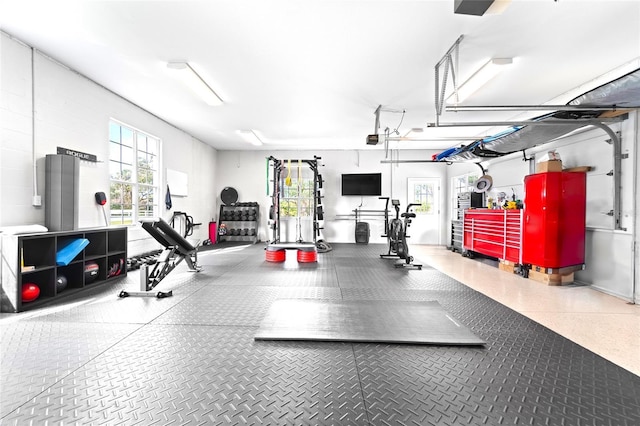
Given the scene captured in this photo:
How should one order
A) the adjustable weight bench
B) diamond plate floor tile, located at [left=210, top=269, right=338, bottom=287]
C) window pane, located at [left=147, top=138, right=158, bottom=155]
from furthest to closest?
1. window pane, located at [left=147, top=138, right=158, bottom=155]
2. diamond plate floor tile, located at [left=210, top=269, right=338, bottom=287]
3. the adjustable weight bench

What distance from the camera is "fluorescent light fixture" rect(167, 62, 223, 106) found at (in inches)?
153

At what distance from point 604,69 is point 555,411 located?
468cm

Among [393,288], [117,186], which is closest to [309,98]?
[393,288]

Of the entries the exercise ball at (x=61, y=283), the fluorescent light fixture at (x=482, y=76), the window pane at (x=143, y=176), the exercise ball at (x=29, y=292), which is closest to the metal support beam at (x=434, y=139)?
the fluorescent light fixture at (x=482, y=76)

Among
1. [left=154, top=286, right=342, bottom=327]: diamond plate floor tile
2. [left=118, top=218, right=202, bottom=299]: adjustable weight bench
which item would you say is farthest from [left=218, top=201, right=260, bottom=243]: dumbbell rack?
[left=154, top=286, right=342, bottom=327]: diamond plate floor tile

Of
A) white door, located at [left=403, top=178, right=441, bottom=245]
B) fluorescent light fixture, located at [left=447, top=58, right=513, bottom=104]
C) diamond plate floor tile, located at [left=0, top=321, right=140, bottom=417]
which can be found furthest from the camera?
white door, located at [left=403, top=178, right=441, bottom=245]

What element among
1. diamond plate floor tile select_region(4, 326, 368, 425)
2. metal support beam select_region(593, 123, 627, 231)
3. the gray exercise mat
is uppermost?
metal support beam select_region(593, 123, 627, 231)

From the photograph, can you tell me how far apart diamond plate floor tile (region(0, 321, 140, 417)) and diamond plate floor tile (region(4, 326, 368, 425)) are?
4.4 inches

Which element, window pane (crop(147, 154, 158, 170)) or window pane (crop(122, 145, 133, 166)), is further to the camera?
window pane (crop(147, 154, 158, 170))

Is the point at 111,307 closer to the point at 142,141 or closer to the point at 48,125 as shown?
the point at 48,125

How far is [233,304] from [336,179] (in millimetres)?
7086

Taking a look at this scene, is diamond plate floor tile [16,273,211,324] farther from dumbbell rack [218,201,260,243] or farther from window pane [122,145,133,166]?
dumbbell rack [218,201,260,243]

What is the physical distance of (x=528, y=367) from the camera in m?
2.01

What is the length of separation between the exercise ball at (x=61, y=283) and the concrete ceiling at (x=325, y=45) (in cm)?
285
